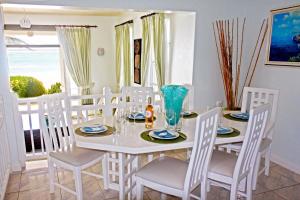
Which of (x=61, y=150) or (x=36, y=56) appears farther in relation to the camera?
(x=36, y=56)

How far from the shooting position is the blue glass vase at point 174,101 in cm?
213

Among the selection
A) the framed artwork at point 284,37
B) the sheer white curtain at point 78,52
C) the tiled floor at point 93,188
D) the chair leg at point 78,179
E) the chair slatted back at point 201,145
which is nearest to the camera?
the chair slatted back at point 201,145

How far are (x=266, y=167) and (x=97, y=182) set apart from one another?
1.97 metres

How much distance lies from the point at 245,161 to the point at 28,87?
5702mm

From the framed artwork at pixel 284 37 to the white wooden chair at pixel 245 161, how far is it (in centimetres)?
143

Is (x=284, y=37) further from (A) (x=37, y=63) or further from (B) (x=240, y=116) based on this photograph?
(A) (x=37, y=63)

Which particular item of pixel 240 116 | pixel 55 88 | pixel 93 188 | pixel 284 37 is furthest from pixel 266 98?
pixel 55 88

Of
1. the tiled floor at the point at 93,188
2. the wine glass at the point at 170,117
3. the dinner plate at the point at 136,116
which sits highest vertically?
the wine glass at the point at 170,117

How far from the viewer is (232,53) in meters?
3.65

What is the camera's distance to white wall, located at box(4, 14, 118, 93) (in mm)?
6234

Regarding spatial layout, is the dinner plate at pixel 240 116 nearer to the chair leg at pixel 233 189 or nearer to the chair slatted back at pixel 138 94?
the chair leg at pixel 233 189

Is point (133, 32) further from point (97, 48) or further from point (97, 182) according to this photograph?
point (97, 182)

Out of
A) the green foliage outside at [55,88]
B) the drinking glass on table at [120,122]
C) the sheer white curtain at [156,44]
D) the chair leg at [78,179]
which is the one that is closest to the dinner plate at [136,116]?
the drinking glass on table at [120,122]

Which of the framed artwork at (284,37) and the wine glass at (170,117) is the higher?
the framed artwork at (284,37)
